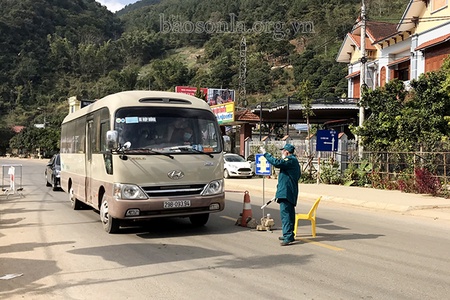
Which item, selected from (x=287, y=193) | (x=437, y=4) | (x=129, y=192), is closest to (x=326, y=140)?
(x=437, y=4)

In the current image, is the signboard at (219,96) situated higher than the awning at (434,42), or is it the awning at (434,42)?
the signboard at (219,96)

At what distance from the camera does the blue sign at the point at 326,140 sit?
20.6 metres

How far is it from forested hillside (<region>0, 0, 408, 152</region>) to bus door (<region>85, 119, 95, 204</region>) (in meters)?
62.6

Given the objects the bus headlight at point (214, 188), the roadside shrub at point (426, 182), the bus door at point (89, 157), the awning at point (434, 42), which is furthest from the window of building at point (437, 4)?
the bus door at point (89, 157)

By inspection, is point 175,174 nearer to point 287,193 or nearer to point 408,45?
point 287,193

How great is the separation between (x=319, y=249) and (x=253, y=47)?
108 metres

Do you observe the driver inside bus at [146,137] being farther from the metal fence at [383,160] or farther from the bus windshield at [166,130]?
the metal fence at [383,160]

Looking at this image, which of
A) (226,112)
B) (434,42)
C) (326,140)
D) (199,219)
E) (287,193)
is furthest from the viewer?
(226,112)

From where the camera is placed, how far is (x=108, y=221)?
8.97 metres

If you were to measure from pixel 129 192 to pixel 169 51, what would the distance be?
498ft

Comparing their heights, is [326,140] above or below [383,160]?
above

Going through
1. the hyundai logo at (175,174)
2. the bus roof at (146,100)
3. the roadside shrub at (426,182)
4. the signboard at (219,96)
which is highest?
the signboard at (219,96)

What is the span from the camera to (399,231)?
382 inches

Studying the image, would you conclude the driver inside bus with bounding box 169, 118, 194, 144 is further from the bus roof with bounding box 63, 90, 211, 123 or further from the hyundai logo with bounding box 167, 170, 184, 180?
the hyundai logo with bounding box 167, 170, 184, 180
